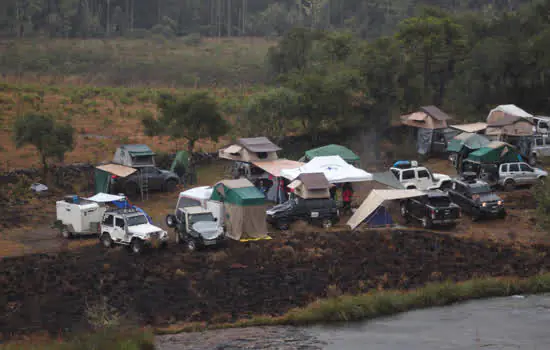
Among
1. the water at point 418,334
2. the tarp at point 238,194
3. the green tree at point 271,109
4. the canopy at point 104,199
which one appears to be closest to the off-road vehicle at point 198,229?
the tarp at point 238,194

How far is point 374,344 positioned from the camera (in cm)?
1709

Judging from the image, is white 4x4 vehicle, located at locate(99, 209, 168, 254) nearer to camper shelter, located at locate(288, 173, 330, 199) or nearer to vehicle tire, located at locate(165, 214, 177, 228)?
vehicle tire, located at locate(165, 214, 177, 228)

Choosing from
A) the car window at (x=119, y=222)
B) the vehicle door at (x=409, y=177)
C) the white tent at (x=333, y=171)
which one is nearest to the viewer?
the car window at (x=119, y=222)

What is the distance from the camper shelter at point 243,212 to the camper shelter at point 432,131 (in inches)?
678

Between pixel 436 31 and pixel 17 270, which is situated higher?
pixel 436 31

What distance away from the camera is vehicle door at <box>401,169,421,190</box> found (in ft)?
96.5

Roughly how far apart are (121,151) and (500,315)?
18.2 meters

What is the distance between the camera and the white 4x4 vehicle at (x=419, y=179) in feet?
96.6

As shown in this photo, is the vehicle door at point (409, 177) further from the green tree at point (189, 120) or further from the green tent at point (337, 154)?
the green tree at point (189, 120)

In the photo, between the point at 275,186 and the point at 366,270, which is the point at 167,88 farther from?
the point at 366,270

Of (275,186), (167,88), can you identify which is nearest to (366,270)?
(275,186)

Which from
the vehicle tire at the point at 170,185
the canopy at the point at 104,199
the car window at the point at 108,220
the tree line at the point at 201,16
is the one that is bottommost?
the vehicle tire at the point at 170,185

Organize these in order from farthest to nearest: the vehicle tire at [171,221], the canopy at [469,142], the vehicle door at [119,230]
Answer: the canopy at [469,142]
the vehicle tire at [171,221]
the vehicle door at [119,230]

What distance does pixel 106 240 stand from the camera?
77.5 feet
